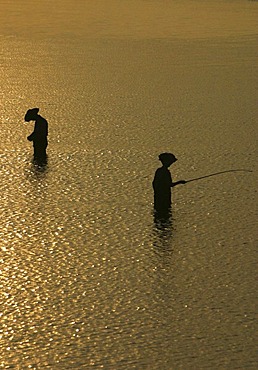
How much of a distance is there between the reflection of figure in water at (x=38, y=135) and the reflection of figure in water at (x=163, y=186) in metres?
6.52

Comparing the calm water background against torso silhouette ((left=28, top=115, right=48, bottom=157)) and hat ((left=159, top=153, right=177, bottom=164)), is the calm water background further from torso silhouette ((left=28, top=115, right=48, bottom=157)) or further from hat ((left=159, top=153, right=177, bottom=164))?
hat ((left=159, top=153, right=177, bottom=164))

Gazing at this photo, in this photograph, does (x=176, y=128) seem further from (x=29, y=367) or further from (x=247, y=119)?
(x=29, y=367)

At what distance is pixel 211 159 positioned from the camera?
35156 millimetres

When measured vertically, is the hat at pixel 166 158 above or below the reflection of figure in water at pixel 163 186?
above

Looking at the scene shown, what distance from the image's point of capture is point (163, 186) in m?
28.1

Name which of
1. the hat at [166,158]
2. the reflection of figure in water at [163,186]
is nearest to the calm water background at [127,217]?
the reflection of figure in water at [163,186]

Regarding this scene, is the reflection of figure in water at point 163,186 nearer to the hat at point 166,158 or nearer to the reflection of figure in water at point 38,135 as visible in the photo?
the hat at point 166,158

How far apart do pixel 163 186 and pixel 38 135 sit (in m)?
7.53

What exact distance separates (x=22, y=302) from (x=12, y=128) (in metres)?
17.3

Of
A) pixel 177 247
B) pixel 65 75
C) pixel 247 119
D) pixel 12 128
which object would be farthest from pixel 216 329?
pixel 65 75

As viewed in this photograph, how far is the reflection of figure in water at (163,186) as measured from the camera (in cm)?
2784

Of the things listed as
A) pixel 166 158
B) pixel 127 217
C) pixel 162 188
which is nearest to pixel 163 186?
pixel 162 188

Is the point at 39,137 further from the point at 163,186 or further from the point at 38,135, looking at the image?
the point at 163,186

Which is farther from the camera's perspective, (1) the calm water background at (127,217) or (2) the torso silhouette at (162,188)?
(2) the torso silhouette at (162,188)
